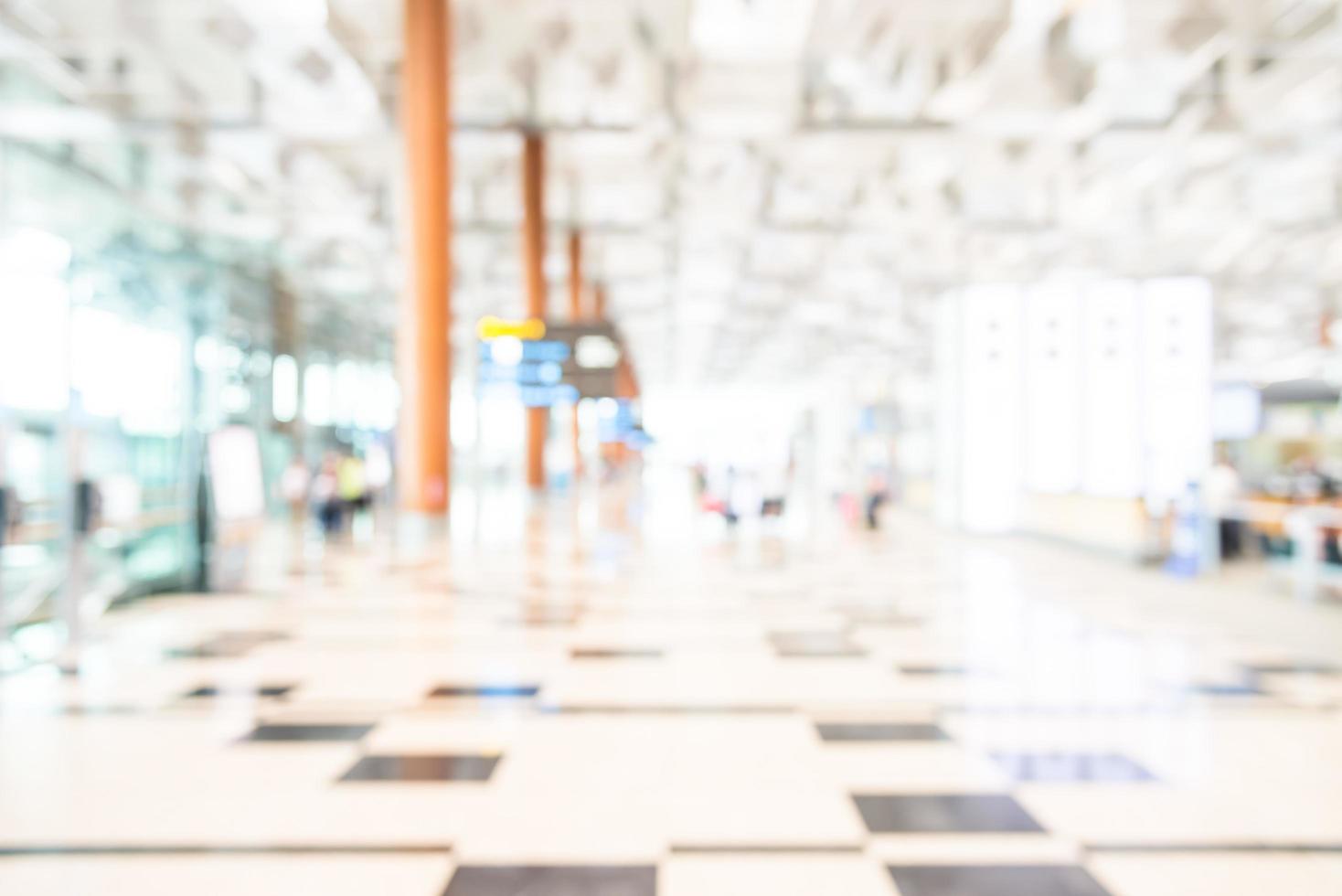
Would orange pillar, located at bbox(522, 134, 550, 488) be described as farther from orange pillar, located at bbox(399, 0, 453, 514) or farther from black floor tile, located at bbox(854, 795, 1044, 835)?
black floor tile, located at bbox(854, 795, 1044, 835)

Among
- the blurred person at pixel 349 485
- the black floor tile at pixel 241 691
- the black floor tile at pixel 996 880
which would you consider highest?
the blurred person at pixel 349 485

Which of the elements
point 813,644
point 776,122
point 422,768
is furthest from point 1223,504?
point 422,768

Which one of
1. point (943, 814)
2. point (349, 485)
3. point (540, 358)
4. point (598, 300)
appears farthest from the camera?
point (598, 300)

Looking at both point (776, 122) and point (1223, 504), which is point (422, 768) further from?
point (776, 122)

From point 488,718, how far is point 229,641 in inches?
96.2

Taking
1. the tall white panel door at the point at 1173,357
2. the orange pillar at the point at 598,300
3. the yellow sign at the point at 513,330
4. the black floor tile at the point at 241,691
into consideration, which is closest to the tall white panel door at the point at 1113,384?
the tall white panel door at the point at 1173,357

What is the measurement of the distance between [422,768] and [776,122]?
11760 mm

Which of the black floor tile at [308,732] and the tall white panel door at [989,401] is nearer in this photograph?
the black floor tile at [308,732]

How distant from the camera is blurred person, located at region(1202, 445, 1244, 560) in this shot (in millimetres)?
8699

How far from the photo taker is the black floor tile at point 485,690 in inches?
157

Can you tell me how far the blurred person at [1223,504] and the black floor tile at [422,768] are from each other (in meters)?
7.46

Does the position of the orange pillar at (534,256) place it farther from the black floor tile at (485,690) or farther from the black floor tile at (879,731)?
the black floor tile at (879,731)

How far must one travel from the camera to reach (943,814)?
2.62 m

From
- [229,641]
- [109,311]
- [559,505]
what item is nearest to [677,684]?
[229,641]
